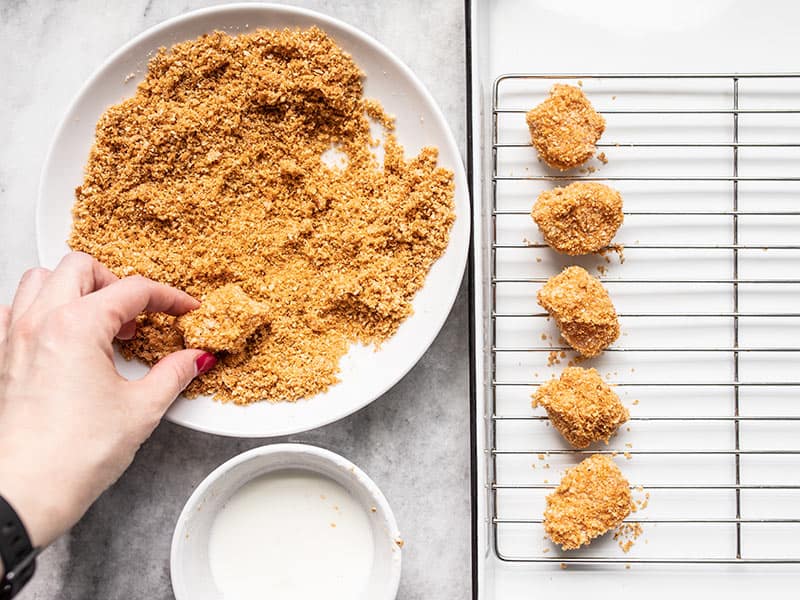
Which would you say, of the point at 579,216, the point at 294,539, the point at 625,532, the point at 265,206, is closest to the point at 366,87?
the point at 265,206

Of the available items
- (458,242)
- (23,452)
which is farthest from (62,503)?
(458,242)

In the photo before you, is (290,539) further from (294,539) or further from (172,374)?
(172,374)

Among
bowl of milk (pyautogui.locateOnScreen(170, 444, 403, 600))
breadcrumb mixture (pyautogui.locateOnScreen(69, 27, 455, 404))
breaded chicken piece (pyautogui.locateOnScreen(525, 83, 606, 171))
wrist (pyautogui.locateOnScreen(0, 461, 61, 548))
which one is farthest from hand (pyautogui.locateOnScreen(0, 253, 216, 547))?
breaded chicken piece (pyautogui.locateOnScreen(525, 83, 606, 171))

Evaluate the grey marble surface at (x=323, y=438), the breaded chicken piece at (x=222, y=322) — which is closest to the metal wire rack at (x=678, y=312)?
the grey marble surface at (x=323, y=438)

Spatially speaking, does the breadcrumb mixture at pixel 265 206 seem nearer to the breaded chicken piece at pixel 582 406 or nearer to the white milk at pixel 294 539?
the white milk at pixel 294 539

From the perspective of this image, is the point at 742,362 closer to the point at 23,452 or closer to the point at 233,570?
the point at 233,570

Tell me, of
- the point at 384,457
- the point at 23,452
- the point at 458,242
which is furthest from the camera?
the point at 384,457
